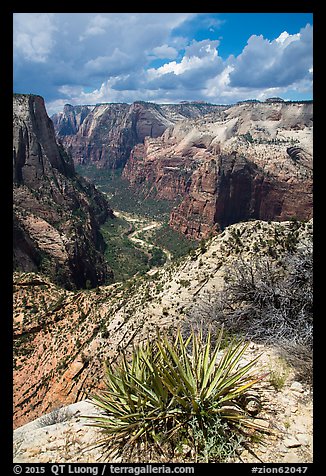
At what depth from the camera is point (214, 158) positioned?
6234cm

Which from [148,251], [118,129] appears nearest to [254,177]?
[148,251]

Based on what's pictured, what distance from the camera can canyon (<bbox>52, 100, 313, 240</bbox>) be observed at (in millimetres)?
59188

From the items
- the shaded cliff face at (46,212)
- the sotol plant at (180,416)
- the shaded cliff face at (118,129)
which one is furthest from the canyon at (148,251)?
the shaded cliff face at (118,129)

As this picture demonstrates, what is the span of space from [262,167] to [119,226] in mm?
33754

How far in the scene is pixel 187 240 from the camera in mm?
64750

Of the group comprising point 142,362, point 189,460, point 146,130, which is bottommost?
point 189,460

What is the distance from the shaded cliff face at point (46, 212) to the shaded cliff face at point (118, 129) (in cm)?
10270

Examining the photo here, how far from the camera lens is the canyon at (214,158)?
5919 cm

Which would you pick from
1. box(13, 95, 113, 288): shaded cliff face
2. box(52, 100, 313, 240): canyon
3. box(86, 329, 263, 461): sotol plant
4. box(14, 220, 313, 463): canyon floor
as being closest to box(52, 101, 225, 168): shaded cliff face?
box(52, 100, 313, 240): canyon

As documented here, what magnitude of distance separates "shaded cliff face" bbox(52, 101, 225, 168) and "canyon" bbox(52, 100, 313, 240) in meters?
0.47

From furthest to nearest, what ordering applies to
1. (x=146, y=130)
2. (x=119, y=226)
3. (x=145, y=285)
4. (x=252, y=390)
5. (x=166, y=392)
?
(x=146, y=130) → (x=119, y=226) → (x=145, y=285) → (x=252, y=390) → (x=166, y=392)

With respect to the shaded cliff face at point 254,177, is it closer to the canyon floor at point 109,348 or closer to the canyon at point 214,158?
the canyon at point 214,158
